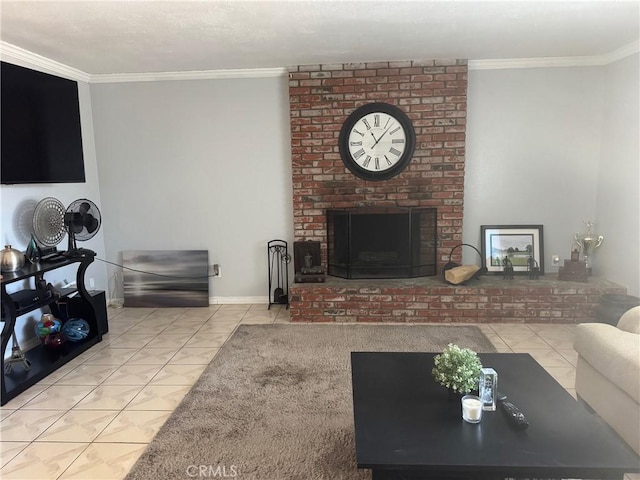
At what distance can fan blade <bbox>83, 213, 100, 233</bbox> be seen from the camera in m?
3.56

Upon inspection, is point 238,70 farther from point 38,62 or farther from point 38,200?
point 38,200

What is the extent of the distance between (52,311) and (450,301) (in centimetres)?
332

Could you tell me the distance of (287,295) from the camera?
4.44 meters

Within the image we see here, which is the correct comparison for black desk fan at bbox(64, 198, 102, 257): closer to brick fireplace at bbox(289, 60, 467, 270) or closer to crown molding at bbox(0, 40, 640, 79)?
crown molding at bbox(0, 40, 640, 79)

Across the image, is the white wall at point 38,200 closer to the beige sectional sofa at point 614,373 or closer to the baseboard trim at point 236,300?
the baseboard trim at point 236,300

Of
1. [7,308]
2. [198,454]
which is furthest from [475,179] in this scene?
[7,308]

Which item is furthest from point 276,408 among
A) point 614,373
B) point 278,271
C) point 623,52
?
point 623,52

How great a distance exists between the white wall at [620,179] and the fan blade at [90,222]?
440cm

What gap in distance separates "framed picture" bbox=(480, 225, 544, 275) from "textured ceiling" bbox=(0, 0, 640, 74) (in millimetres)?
1571

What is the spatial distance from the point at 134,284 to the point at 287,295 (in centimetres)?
159

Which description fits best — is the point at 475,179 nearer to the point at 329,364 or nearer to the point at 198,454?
the point at 329,364

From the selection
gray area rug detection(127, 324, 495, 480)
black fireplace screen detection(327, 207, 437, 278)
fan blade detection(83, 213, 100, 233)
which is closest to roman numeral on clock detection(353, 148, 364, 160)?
black fireplace screen detection(327, 207, 437, 278)

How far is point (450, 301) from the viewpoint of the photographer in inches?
153

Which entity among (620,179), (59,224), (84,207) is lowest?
(59,224)
